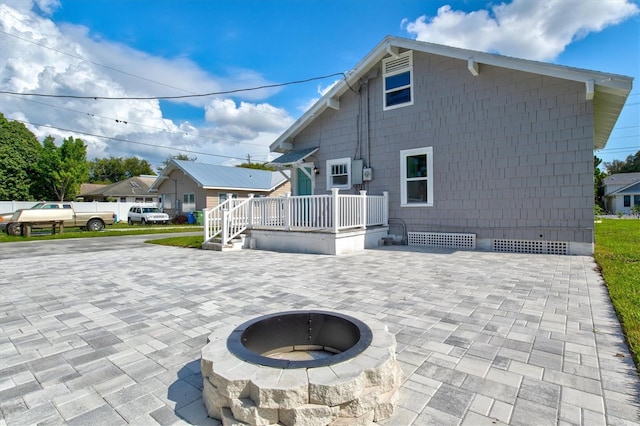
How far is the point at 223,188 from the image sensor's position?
880 inches

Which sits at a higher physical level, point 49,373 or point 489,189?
point 489,189

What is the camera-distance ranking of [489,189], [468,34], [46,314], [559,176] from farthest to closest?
[468,34], [489,189], [559,176], [46,314]

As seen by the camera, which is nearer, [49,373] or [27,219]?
[49,373]

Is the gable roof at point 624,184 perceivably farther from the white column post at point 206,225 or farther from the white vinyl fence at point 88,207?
the white vinyl fence at point 88,207

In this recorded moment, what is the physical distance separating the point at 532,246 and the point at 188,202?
22.3 meters

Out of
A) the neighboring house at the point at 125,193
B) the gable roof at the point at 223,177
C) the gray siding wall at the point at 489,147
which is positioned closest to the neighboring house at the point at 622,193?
the gray siding wall at the point at 489,147

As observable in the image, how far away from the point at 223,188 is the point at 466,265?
19289mm

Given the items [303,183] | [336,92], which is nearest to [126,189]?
[303,183]

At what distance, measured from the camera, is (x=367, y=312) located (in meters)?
3.46

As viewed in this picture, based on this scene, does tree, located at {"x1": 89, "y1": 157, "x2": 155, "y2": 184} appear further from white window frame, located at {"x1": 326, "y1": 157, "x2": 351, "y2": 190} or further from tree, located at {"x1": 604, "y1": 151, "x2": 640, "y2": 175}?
tree, located at {"x1": 604, "y1": 151, "x2": 640, "y2": 175}

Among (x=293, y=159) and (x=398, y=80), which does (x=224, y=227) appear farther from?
(x=398, y=80)

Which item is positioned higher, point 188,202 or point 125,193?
point 125,193

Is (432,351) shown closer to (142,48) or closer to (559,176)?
(559,176)

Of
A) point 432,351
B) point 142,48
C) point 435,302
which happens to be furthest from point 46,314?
point 142,48
